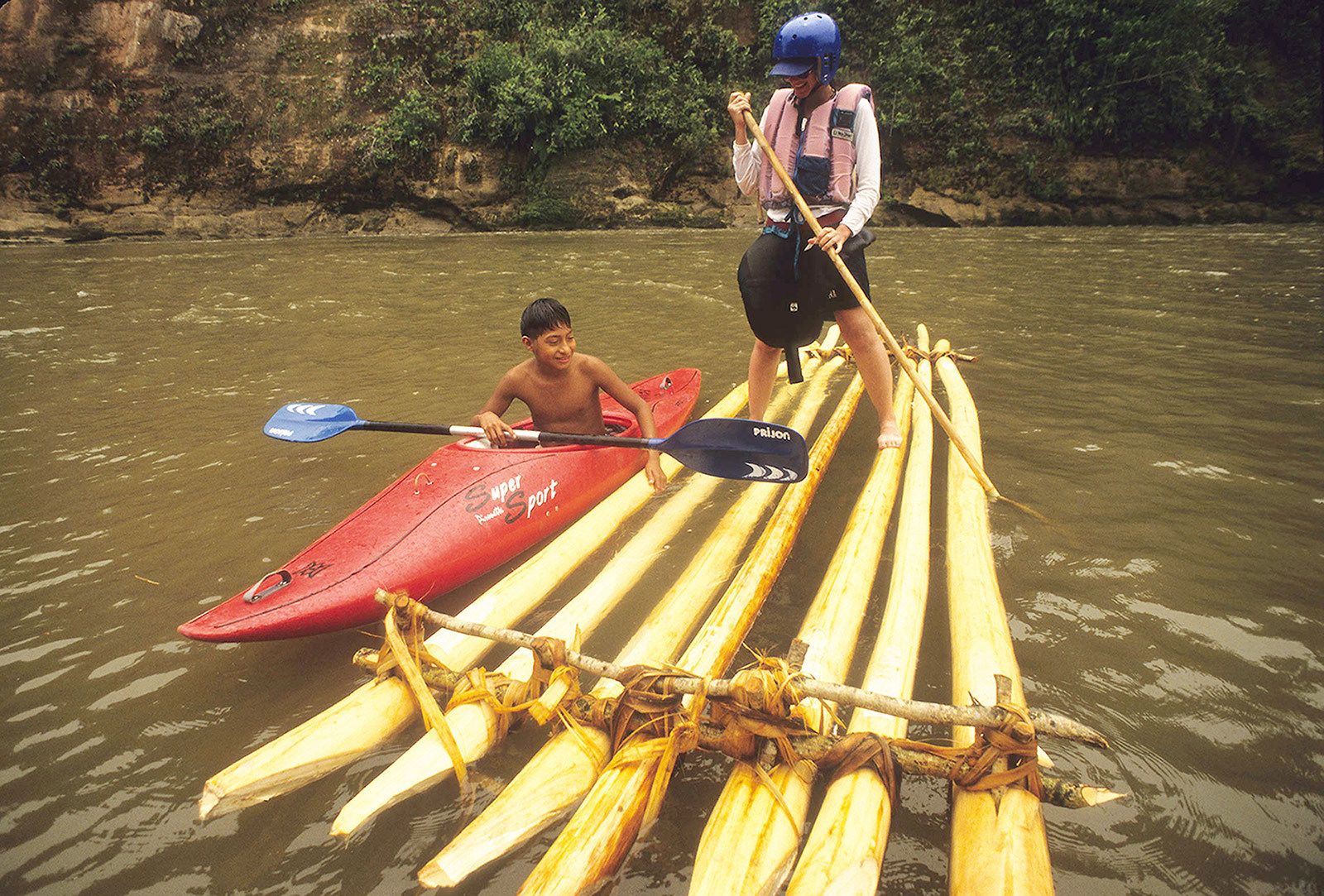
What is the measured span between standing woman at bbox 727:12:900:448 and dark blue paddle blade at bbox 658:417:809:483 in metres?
A: 0.74

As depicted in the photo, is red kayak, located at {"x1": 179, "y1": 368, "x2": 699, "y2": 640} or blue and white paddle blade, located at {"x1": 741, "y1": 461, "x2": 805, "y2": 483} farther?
blue and white paddle blade, located at {"x1": 741, "y1": 461, "x2": 805, "y2": 483}

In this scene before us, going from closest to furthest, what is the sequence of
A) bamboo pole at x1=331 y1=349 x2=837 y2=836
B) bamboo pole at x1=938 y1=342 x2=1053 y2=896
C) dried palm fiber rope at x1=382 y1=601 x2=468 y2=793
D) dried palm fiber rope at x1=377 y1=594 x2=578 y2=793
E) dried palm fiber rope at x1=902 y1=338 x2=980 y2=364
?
1. bamboo pole at x1=938 y1=342 x2=1053 y2=896
2. bamboo pole at x1=331 y1=349 x2=837 y2=836
3. dried palm fiber rope at x1=382 y1=601 x2=468 y2=793
4. dried palm fiber rope at x1=377 y1=594 x2=578 y2=793
5. dried palm fiber rope at x1=902 y1=338 x2=980 y2=364

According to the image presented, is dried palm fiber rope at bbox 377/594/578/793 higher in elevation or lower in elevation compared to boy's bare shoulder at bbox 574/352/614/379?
lower

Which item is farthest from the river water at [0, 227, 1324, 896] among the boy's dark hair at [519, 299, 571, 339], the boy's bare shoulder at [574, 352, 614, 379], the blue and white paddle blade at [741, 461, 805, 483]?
the boy's dark hair at [519, 299, 571, 339]

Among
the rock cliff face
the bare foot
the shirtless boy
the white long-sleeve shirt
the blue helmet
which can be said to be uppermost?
the rock cliff face

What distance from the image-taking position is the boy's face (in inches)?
119

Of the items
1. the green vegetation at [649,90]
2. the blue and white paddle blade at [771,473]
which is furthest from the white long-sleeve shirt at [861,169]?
the green vegetation at [649,90]

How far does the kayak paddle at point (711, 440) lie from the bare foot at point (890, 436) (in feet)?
2.97

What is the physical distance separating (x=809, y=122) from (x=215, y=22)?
2223 cm

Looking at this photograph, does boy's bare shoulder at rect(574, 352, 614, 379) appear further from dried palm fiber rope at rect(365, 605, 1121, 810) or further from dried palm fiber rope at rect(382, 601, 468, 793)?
dried palm fiber rope at rect(365, 605, 1121, 810)

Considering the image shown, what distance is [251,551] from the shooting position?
2.89m

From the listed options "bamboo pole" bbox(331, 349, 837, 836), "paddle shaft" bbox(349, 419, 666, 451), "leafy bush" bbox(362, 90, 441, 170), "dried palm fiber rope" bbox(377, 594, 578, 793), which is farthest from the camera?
"leafy bush" bbox(362, 90, 441, 170)

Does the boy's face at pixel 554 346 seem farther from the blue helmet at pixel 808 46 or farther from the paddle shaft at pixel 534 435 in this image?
the blue helmet at pixel 808 46

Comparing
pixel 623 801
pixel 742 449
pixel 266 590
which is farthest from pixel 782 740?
pixel 266 590
